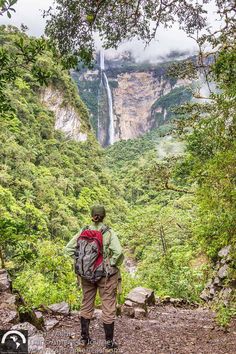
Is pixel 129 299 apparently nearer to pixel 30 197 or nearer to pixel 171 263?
pixel 171 263

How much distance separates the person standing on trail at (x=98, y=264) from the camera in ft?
13.9

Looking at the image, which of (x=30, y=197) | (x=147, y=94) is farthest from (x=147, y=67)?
(x=30, y=197)

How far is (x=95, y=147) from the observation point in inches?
2576

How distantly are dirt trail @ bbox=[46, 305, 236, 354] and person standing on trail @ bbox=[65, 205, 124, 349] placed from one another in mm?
249

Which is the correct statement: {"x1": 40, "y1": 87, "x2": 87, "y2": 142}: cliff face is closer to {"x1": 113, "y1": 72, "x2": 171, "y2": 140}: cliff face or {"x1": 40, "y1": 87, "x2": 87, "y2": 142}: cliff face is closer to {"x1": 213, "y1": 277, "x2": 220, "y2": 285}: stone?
{"x1": 213, "y1": 277, "x2": 220, "y2": 285}: stone

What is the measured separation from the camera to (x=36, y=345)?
367cm

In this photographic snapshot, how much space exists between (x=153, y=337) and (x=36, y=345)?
6.73 ft

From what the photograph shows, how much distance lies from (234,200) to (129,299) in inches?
130

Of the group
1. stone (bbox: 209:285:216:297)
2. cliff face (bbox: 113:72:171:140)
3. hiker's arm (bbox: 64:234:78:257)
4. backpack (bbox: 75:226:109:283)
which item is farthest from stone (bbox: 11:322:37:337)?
cliff face (bbox: 113:72:171:140)

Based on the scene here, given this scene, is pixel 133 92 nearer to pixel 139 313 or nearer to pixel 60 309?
pixel 139 313

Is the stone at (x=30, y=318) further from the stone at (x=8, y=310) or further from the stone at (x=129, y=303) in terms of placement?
the stone at (x=129, y=303)

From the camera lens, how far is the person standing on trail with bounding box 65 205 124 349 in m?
4.24

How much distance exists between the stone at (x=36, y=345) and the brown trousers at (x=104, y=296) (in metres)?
0.68

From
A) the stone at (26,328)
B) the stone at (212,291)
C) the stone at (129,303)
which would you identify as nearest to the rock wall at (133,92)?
the stone at (212,291)
